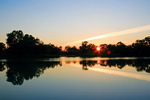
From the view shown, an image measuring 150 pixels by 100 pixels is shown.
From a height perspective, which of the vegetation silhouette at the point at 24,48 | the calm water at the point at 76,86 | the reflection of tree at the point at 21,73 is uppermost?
the vegetation silhouette at the point at 24,48

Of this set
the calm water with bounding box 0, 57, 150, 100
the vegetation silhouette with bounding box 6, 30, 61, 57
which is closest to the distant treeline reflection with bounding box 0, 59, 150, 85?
the calm water with bounding box 0, 57, 150, 100

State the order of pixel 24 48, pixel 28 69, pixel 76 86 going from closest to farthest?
pixel 76 86 < pixel 28 69 < pixel 24 48

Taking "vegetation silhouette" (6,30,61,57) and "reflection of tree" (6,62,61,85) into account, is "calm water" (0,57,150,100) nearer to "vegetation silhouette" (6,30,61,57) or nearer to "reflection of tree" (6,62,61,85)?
"reflection of tree" (6,62,61,85)

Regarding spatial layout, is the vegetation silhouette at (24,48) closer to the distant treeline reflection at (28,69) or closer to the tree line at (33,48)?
the tree line at (33,48)

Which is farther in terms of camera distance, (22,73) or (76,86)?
(22,73)

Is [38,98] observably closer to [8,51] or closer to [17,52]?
[17,52]

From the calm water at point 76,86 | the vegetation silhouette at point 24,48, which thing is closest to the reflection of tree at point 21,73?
the calm water at point 76,86

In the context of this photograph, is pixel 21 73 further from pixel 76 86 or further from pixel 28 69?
pixel 76 86

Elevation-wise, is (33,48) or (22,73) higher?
(33,48)

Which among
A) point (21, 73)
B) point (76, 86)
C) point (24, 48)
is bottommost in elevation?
point (76, 86)

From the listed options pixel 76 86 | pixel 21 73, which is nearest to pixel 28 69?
pixel 21 73

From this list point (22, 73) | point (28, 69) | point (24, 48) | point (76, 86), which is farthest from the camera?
point (24, 48)

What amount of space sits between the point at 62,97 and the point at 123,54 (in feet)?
320

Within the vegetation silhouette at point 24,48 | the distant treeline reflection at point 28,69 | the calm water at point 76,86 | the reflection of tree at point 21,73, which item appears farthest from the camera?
the vegetation silhouette at point 24,48
